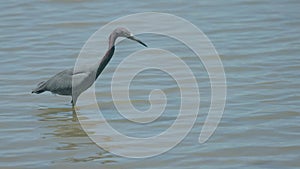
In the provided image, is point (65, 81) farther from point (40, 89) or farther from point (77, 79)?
point (40, 89)

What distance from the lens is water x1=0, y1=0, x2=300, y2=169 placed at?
866 centimetres

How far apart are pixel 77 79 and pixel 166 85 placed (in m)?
1.30

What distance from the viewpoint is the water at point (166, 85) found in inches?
341

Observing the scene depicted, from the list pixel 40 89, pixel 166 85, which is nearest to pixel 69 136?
pixel 40 89

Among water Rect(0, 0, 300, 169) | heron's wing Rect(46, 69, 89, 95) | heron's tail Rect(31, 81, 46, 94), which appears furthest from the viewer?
heron's tail Rect(31, 81, 46, 94)

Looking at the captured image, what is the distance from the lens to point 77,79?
1068 centimetres

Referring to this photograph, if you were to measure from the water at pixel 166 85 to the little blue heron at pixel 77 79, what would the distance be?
22 centimetres

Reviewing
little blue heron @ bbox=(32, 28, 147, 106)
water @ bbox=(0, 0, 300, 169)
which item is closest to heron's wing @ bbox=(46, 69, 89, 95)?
little blue heron @ bbox=(32, 28, 147, 106)

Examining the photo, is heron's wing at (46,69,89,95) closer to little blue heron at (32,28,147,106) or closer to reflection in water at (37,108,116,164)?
little blue heron at (32,28,147,106)

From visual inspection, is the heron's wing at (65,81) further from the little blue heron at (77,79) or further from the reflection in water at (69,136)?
the reflection in water at (69,136)

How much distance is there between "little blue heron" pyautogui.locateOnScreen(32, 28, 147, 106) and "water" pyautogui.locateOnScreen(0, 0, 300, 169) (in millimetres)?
219

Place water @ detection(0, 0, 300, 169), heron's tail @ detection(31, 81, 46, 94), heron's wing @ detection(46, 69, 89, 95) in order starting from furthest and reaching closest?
heron's tail @ detection(31, 81, 46, 94) → heron's wing @ detection(46, 69, 89, 95) → water @ detection(0, 0, 300, 169)

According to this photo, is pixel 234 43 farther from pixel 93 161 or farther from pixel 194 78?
pixel 93 161

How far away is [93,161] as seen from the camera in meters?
8.60
